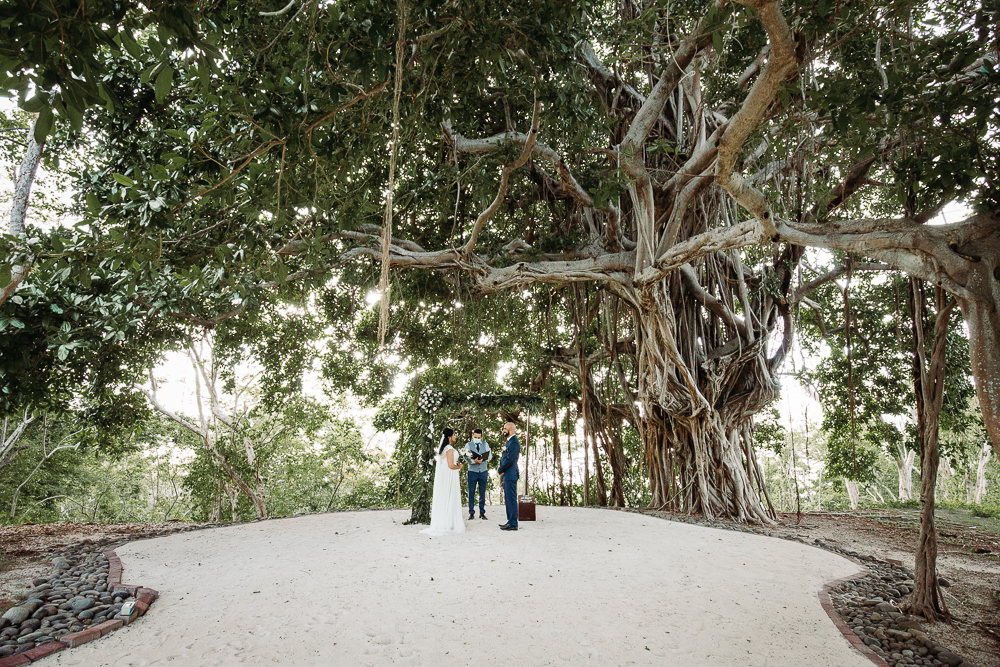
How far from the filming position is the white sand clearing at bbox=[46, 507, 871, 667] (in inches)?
93.6

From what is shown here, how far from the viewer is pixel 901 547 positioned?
206 inches

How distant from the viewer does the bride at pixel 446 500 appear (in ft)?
17.3

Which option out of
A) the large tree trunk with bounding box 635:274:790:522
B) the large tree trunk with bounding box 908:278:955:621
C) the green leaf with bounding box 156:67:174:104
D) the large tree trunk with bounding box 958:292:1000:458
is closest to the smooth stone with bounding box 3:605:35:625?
the green leaf with bounding box 156:67:174:104

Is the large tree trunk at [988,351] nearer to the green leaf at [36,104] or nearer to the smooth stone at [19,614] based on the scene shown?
the green leaf at [36,104]

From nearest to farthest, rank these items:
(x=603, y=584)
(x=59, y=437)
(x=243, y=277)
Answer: (x=603, y=584), (x=243, y=277), (x=59, y=437)

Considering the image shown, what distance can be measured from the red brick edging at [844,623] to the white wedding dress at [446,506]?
10.5 ft

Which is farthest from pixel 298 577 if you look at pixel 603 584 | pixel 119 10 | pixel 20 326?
pixel 119 10

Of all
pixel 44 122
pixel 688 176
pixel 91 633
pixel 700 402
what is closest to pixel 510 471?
pixel 700 402

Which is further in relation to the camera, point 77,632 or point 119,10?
point 77,632

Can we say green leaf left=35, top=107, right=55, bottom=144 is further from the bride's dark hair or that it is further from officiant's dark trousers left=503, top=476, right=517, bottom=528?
officiant's dark trousers left=503, top=476, right=517, bottom=528

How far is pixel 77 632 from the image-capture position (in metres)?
2.53

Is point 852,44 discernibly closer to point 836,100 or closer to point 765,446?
point 836,100

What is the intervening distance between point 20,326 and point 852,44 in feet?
21.2

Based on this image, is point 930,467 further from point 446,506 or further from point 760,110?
point 446,506
